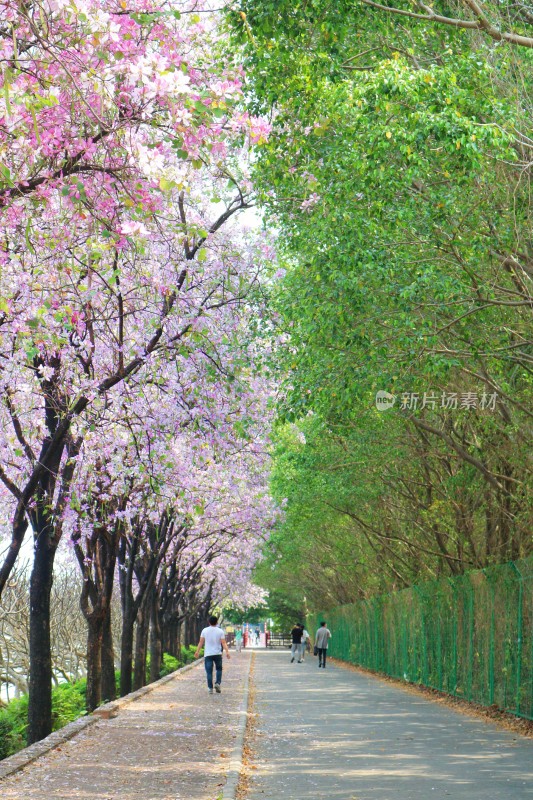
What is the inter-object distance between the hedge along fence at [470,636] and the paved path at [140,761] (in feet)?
14.8

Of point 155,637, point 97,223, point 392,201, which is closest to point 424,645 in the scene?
point 155,637

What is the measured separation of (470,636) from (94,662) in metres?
7.17

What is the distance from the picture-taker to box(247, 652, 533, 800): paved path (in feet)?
32.1

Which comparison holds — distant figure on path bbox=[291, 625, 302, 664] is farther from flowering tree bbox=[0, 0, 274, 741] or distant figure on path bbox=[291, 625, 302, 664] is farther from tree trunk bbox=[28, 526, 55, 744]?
tree trunk bbox=[28, 526, 55, 744]

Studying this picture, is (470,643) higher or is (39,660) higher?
(470,643)

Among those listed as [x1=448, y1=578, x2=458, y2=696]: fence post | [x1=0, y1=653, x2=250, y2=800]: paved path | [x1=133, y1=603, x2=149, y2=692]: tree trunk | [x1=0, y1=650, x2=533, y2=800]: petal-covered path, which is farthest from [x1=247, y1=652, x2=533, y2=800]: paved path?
[x1=133, y1=603, x2=149, y2=692]: tree trunk

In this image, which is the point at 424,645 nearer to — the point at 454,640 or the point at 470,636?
the point at 454,640

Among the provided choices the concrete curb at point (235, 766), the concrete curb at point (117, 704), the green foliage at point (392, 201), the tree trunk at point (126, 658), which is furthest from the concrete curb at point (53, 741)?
the green foliage at point (392, 201)

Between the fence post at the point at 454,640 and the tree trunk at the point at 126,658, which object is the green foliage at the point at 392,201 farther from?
the tree trunk at the point at 126,658

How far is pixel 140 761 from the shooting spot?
11.8m

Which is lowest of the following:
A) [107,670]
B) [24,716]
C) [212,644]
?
[24,716]

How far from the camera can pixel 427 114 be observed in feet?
33.6

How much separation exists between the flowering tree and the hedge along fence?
6089mm

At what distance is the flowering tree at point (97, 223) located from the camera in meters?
7.14
